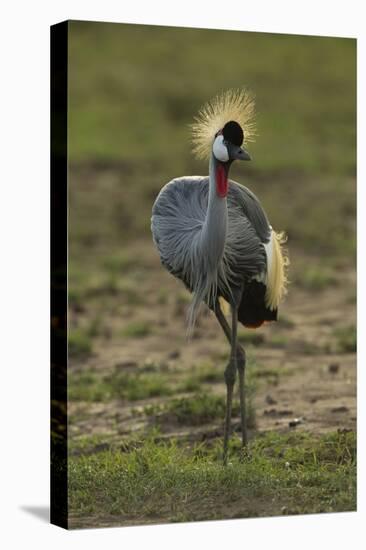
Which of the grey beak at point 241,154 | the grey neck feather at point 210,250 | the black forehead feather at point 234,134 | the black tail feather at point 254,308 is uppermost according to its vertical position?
the black forehead feather at point 234,134

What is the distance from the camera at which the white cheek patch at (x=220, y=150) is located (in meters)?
6.86

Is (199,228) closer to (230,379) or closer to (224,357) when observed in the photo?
(230,379)

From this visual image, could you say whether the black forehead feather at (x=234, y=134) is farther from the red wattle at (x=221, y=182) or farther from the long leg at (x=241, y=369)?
the long leg at (x=241, y=369)

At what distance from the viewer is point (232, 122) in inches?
272

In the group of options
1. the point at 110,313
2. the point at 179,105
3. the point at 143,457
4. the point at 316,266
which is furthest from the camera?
the point at 179,105

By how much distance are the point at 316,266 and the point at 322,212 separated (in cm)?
136

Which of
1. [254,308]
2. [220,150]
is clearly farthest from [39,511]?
[220,150]

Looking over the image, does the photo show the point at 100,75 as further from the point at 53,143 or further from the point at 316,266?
the point at 53,143

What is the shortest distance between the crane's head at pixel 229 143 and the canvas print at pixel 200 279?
0.03 feet

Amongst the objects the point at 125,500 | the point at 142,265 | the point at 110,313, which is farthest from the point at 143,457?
the point at 142,265

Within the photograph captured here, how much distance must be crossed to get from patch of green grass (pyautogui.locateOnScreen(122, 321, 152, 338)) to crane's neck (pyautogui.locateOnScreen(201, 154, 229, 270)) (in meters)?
4.52

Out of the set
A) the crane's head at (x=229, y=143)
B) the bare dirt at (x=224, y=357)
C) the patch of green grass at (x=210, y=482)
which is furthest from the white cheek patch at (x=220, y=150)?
the bare dirt at (x=224, y=357)

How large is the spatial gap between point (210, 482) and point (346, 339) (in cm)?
418

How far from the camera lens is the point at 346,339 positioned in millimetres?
10938
